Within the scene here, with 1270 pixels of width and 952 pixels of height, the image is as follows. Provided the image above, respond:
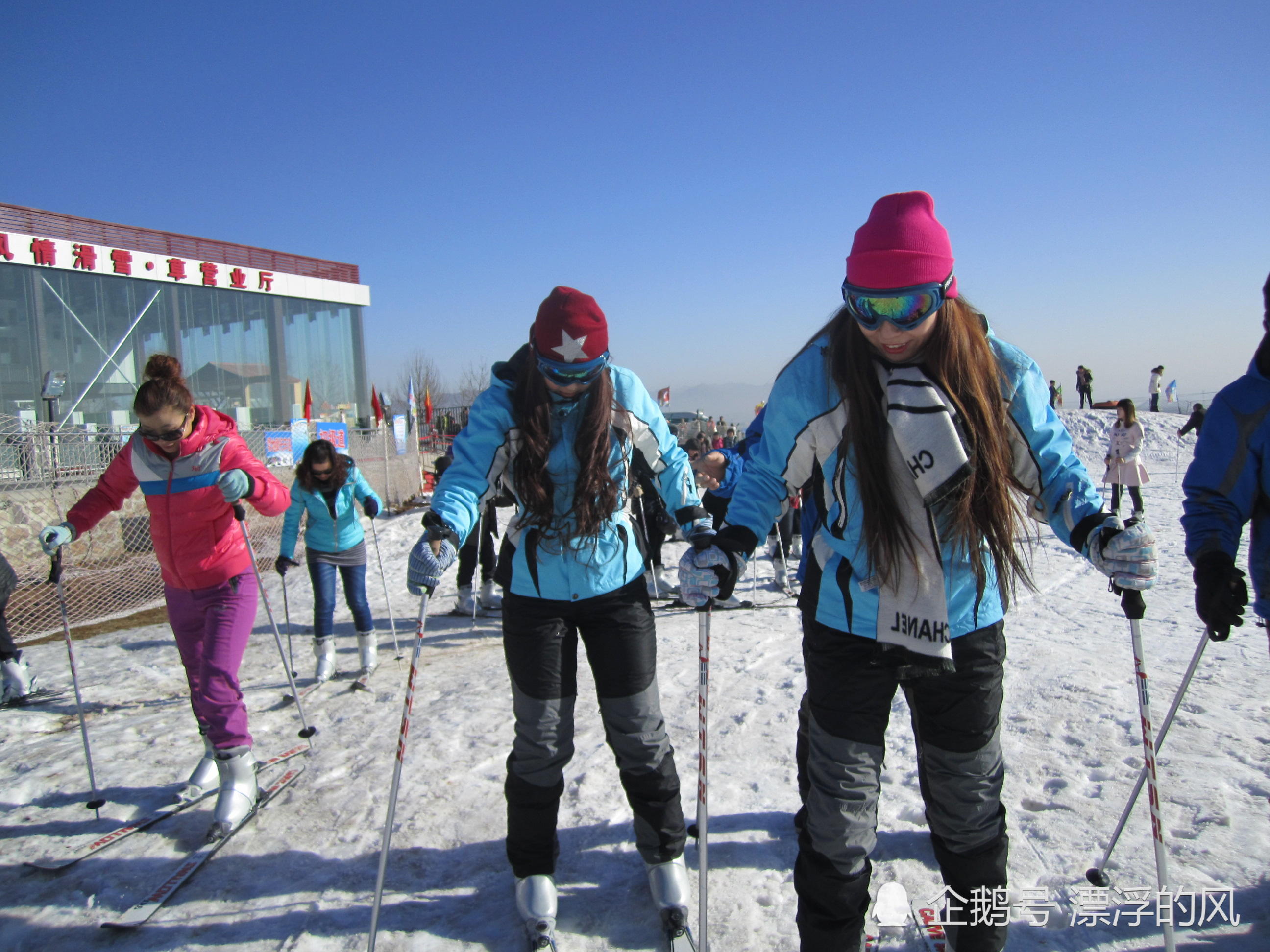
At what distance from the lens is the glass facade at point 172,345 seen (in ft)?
54.0

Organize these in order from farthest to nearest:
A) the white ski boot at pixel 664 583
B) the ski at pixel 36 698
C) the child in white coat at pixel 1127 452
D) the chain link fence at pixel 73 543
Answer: the child in white coat at pixel 1127 452 → the chain link fence at pixel 73 543 → the white ski boot at pixel 664 583 → the ski at pixel 36 698

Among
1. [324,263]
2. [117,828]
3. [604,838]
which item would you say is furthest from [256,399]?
[604,838]

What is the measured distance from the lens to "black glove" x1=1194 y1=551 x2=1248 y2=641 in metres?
2.24

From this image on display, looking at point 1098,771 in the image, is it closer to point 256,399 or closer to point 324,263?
point 256,399

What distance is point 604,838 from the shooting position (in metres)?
3.20

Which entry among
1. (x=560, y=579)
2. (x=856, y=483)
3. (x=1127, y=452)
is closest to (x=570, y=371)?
(x=560, y=579)

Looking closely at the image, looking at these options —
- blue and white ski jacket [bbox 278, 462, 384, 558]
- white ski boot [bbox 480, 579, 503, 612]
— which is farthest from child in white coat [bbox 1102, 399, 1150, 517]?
blue and white ski jacket [bbox 278, 462, 384, 558]

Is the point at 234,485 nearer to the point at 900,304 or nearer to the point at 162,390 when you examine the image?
the point at 162,390

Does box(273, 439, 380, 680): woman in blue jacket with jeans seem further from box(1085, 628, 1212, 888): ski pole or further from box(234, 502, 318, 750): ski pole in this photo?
box(1085, 628, 1212, 888): ski pole

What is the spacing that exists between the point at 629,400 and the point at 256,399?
72.2 feet

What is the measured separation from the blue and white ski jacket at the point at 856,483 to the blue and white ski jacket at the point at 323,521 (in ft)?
15.0

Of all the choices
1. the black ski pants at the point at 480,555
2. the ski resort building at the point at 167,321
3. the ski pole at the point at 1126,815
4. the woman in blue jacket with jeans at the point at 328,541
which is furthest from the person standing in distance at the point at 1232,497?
the ski resort building at the point at 167,321

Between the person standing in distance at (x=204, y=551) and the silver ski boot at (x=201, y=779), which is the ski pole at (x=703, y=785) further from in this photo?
the silver ski boot at (x=201, y=779)

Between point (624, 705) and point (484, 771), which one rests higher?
point (624, 705)
